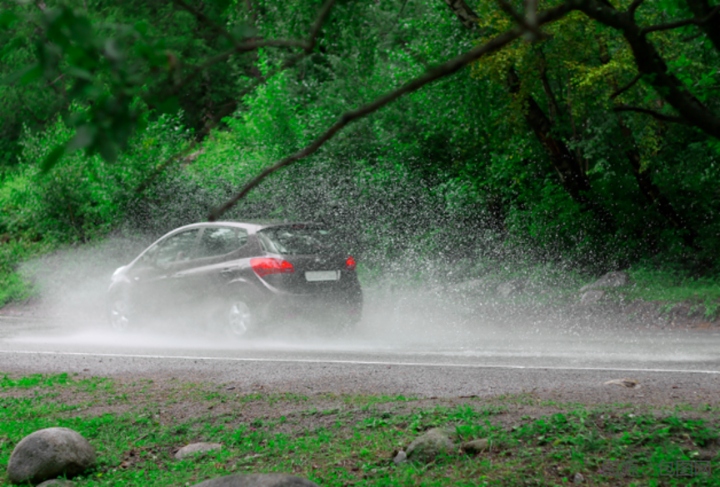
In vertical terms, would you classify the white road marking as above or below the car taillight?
below

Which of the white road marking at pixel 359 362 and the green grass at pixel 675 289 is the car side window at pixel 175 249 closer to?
the white road marking at pixel 359 362

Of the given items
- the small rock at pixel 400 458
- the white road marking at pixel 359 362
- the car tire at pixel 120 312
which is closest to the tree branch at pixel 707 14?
the small rock at pixel 400 458

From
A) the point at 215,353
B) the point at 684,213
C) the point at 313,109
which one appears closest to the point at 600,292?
the point at 684,213

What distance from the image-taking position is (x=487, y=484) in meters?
4.36

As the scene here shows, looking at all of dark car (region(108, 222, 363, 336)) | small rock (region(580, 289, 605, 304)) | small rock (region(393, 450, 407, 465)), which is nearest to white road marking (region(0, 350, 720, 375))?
dark car (region(108, 222, 363, 336))

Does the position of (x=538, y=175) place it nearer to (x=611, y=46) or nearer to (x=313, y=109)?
(x=611, y=46)

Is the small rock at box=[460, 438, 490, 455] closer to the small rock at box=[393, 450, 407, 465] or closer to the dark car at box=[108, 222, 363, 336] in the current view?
the small rock at box=[393, 450, 407, 465]

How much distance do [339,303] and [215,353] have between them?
7.10 ft

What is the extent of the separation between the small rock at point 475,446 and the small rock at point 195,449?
1751 mm

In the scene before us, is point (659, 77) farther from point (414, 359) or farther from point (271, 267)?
point (271, 267)

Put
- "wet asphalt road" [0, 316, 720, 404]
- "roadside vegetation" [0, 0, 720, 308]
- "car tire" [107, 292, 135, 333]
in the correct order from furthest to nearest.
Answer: "car tire" [107, 292, 135, 333]
"roadside vegetation" [0, 0, 720, 308]
"wet asphalt road" [0, 316, 720, 404]

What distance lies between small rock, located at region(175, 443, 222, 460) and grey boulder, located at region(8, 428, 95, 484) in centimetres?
58

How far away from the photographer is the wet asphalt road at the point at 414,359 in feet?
24.7

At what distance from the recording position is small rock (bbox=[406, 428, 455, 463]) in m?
4.91
